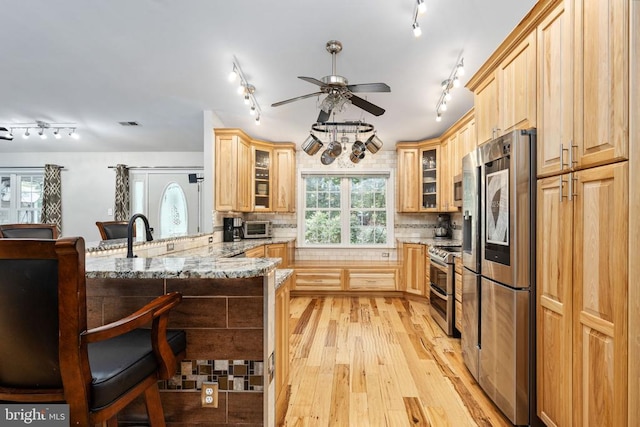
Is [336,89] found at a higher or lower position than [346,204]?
higher

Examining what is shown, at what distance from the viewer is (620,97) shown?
4.16 ft

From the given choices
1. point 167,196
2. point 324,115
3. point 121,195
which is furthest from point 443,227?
point 121,195

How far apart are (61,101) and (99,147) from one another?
6.80ft

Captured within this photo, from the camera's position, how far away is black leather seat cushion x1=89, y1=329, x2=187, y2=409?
1.03m

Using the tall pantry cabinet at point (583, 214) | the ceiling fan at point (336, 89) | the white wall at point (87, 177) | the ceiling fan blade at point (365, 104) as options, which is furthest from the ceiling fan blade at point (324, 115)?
the white wall at point (87, 177)

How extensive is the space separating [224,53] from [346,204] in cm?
331

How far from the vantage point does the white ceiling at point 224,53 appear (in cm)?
222

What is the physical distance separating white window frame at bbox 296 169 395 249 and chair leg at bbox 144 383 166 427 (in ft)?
13.9

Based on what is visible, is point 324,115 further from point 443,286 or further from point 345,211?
point 345,211

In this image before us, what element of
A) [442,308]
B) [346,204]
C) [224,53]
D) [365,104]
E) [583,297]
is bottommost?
[442,308]

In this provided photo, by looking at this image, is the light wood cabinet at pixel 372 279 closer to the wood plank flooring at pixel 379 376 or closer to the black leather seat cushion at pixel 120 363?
the wood plank flooring at pixel 379 376

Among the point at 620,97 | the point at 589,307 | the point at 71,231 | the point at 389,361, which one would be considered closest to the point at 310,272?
the point at 389,361

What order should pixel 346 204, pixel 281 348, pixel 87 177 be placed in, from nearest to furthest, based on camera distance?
pixel 281 348
pixel 346 204
pixel 87 177

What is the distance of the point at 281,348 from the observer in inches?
74.1
